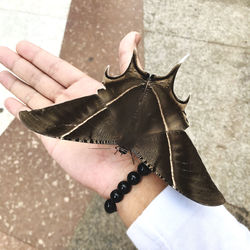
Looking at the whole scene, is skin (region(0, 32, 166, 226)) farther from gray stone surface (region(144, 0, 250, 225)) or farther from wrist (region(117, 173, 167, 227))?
gray stone surface (region(144, 0, 250, 225))

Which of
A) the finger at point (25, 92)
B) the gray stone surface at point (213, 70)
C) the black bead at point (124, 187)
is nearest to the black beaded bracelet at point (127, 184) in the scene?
the black bead at point (124, 187)

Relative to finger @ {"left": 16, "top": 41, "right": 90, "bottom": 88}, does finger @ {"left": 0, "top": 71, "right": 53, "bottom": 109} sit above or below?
below

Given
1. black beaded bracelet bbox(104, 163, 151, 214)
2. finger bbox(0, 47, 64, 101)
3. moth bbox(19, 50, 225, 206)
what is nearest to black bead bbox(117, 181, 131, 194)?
black beaded bracelet bbox(104, 163, 151, 214)

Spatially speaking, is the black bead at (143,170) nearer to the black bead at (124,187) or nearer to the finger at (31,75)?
the black bead at (124,187)

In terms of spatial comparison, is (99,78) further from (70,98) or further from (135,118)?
(135,118)

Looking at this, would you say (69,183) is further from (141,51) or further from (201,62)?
(201,62)

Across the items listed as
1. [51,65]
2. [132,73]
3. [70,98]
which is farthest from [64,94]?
[132,73]

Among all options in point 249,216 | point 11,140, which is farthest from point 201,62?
point 11,140
